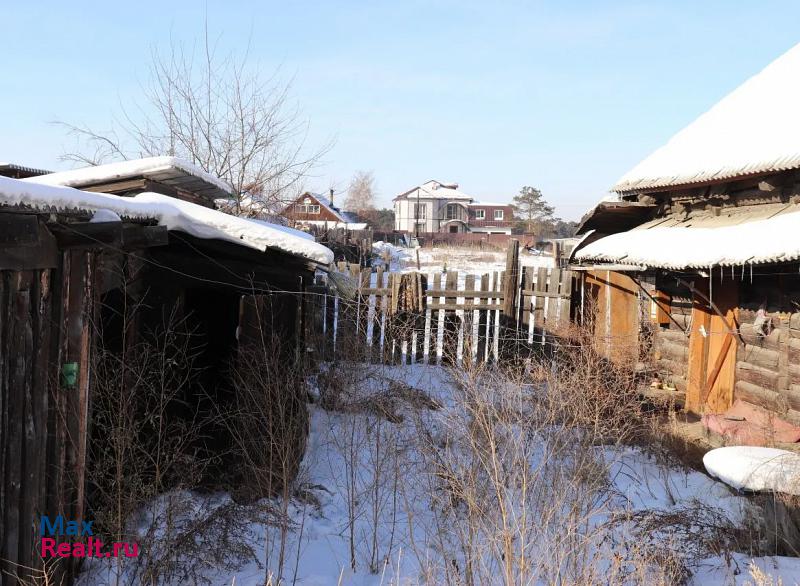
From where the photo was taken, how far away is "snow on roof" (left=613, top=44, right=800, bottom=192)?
27.2 feet

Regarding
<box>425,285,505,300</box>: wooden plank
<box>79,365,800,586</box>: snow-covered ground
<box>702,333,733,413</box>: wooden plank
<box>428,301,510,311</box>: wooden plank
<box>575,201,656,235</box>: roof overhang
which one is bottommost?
<box>79,365,800,586</box>: snow-covered ground

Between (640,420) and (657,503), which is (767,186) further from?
(657,503)

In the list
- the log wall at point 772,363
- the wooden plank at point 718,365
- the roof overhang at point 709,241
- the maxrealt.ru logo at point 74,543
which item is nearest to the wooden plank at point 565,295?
the roof overhang at point 709,241

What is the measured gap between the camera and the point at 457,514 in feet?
18.7

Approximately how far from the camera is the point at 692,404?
9.90m

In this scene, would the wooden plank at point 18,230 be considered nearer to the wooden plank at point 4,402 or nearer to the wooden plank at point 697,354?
the wooden plank at point 4,402

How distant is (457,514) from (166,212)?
3.38 meters

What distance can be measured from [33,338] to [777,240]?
7.05 metres

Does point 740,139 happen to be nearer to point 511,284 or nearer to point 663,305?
point 663,305

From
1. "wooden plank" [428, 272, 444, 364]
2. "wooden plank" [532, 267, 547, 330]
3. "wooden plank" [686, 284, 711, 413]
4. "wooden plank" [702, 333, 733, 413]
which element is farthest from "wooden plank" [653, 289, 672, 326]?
"wooden plank" [428, 272, 444, 364]

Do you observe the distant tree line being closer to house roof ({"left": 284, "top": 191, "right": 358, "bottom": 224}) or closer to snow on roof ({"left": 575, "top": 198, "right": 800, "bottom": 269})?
house roof ({"left": 284, "top": 191, "right": 358, "bottom": 224})

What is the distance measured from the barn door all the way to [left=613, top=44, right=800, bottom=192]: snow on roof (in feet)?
5.32

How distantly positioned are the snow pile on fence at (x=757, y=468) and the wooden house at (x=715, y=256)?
4.27 feet

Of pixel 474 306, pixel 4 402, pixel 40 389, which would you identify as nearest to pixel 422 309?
pixel 474 306
